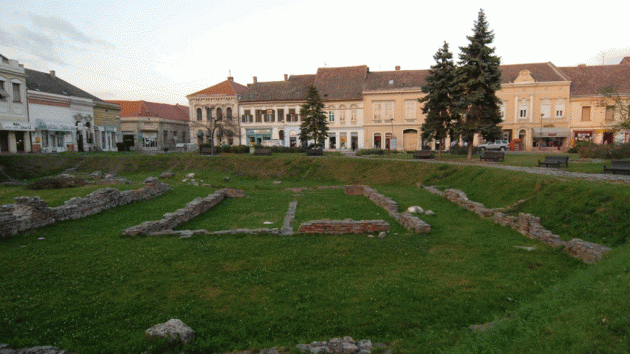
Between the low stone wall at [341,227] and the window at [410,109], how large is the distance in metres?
42.2

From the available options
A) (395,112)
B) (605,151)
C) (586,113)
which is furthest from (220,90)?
(586,113)

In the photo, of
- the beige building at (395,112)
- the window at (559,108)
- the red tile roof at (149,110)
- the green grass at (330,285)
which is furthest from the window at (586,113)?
the red tile roof at (149,110)

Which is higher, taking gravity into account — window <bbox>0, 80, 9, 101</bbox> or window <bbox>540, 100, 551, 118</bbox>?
window <bbox>0, 80, 9, 101</bbox>

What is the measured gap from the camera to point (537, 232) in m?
9.96

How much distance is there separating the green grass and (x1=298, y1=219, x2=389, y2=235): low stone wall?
48 centimetres

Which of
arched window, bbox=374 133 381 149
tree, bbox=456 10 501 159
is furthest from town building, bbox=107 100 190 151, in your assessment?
tree, bbox=456 10 501 159

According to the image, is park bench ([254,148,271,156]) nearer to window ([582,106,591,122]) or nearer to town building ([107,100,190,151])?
town building ([107,100,190,151])

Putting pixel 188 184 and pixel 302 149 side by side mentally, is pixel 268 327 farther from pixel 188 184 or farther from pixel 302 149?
pixel 302 149

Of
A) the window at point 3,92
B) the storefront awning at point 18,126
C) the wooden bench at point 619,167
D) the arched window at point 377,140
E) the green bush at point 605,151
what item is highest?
the window at point 3,92

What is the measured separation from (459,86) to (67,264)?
27.4 meters

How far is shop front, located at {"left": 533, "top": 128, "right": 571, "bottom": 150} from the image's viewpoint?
47697 mm

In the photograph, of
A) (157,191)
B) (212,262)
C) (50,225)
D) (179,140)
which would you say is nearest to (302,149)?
(157,191)

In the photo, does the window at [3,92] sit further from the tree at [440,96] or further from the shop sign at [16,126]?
the tree at [440,96]

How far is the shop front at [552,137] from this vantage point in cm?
4770
